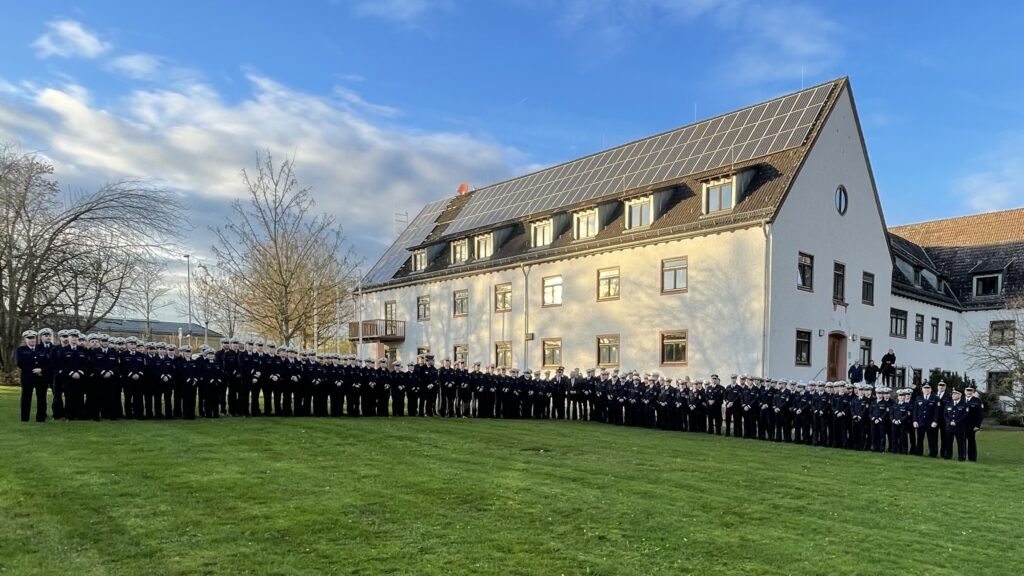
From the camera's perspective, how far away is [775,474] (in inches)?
458

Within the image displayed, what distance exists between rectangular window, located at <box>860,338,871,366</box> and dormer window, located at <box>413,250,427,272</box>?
22411 mm

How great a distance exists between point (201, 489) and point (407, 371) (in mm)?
12139

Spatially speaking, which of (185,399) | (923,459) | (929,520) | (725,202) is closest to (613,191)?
(725,202)

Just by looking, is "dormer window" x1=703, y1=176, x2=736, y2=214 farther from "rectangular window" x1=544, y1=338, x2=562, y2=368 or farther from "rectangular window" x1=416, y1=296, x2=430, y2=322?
"rectangular window" x1=416, y1=296, x2=430, y2=322

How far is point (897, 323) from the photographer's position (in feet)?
105

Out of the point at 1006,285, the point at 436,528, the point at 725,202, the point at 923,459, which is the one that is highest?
the point at 725,202

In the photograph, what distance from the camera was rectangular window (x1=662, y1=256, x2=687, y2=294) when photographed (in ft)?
86.4

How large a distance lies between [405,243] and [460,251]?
8220 mm

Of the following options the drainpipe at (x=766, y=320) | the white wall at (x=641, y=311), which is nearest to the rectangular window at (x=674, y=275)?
the white wall at (x=641, y=311)

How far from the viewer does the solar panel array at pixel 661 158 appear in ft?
88.9

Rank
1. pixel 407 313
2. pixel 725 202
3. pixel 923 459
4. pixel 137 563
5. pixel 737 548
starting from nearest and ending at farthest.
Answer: pixel 137 563, pixel 737 548, pixel 923 459, pixel 725 202, pixel 407 313

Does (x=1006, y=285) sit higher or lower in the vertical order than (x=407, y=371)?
higher

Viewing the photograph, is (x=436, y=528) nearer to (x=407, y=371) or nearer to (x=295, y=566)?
(x=295, y=566)

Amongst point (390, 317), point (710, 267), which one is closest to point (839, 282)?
point (710, 267)
